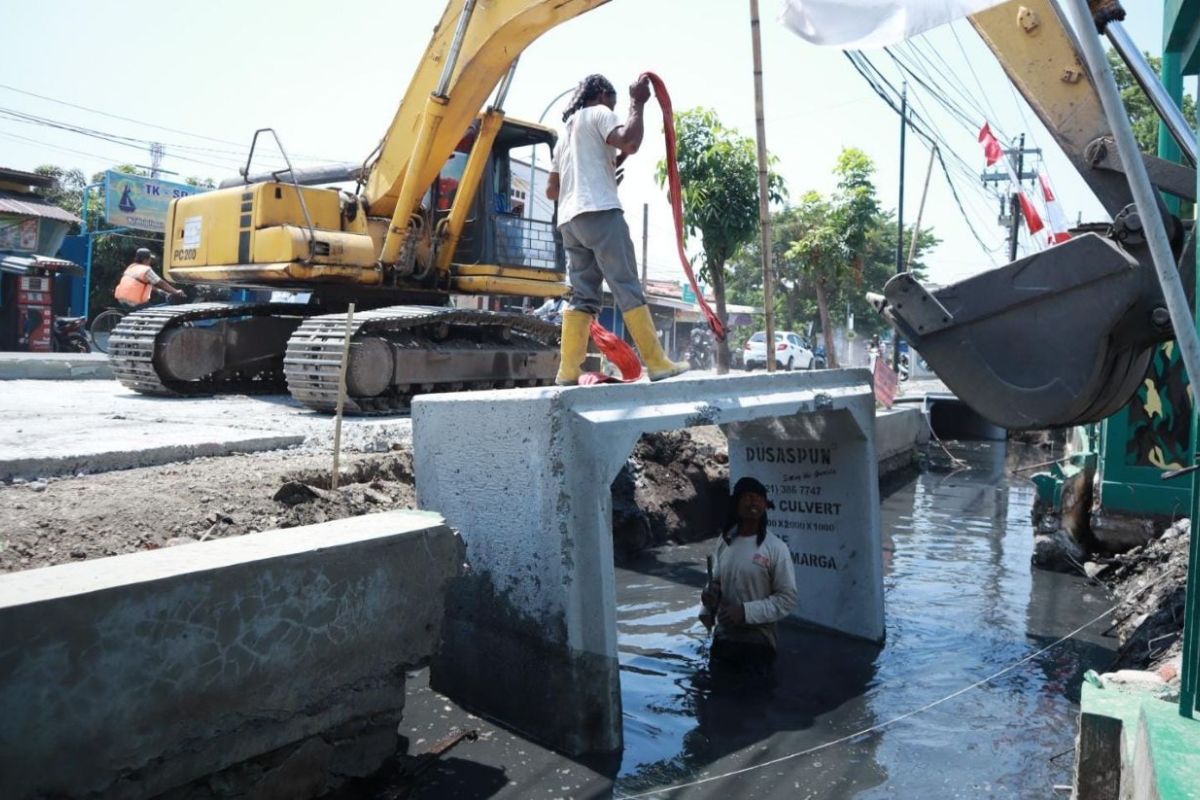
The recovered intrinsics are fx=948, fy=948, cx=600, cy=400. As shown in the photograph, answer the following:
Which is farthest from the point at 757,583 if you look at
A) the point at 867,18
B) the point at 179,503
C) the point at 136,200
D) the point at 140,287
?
the point at 136,200

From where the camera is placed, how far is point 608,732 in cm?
400

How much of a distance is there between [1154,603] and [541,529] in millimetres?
3984

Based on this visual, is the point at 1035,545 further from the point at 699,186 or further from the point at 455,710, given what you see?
the point at 699,186

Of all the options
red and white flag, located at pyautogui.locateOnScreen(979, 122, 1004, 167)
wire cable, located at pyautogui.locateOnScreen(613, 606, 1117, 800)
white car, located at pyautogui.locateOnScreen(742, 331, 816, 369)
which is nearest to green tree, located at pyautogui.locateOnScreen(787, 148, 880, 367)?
red and white flag, located at pyautogui.locateOnScreen(979, 122, 1004, 167)

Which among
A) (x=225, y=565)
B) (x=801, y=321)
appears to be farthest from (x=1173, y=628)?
(x=801, y=321)

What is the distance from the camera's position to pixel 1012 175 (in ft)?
56.7

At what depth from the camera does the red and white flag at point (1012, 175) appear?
1770cm

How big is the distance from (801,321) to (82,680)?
49.1m

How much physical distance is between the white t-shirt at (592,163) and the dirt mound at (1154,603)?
345 centimetres

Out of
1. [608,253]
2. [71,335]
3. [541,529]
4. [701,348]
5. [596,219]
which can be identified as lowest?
[541,529]

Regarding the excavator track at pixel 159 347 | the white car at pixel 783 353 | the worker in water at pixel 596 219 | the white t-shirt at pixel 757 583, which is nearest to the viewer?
the white t-shirt at pixel 757 583

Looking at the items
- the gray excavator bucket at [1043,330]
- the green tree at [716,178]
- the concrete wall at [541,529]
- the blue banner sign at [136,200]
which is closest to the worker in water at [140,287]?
the green tree at [716,178]

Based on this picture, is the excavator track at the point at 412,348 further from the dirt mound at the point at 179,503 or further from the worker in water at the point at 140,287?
the worker in water at the point at 140,287

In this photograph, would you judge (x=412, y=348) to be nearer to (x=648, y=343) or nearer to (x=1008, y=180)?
(x=648, y=343)
